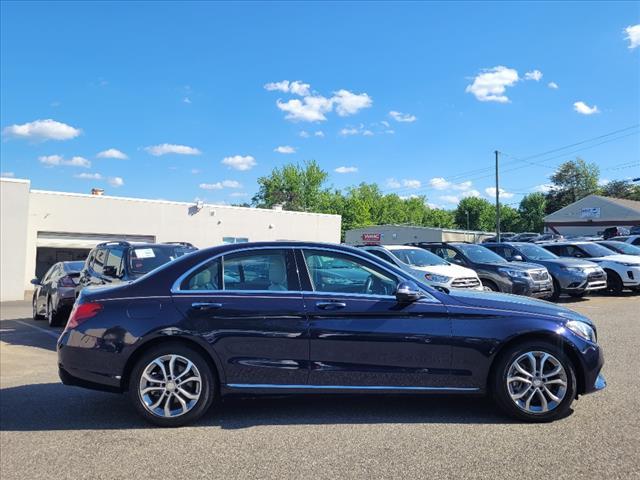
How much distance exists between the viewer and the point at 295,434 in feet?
14.9

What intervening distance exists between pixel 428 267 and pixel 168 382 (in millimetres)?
8143

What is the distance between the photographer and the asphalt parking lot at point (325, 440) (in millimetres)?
3854

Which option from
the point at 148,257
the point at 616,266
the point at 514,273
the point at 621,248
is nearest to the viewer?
the point at 148,257

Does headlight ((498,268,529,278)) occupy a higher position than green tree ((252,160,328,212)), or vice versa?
green tree ((252,160,328,212))

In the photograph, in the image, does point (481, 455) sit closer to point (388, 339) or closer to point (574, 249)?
point (388, 339)

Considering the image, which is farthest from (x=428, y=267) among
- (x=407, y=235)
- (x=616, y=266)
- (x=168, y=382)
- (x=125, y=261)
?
(x=407, y=235)

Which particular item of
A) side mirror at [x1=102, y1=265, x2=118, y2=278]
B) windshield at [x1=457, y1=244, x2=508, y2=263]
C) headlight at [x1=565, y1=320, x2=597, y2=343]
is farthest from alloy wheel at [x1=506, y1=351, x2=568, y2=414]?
windshield at [x1=457, y1=244, x2=508, y2=263]

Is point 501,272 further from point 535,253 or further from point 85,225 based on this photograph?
point 85,225

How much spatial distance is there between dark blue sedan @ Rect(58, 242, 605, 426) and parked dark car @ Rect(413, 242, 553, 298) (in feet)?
27.9

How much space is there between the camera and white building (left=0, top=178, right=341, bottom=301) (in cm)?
2444

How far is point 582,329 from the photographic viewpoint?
16.0 feet

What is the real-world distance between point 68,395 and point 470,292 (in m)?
4.45

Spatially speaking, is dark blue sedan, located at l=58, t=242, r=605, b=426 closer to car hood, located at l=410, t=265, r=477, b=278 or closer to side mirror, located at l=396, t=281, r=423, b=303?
side mirror, located at l=396, t=281, r=423, b=303

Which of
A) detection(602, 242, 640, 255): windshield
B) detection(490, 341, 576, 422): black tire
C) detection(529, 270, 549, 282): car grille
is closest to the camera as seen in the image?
detection(490, 341, 576, 422): black tire
